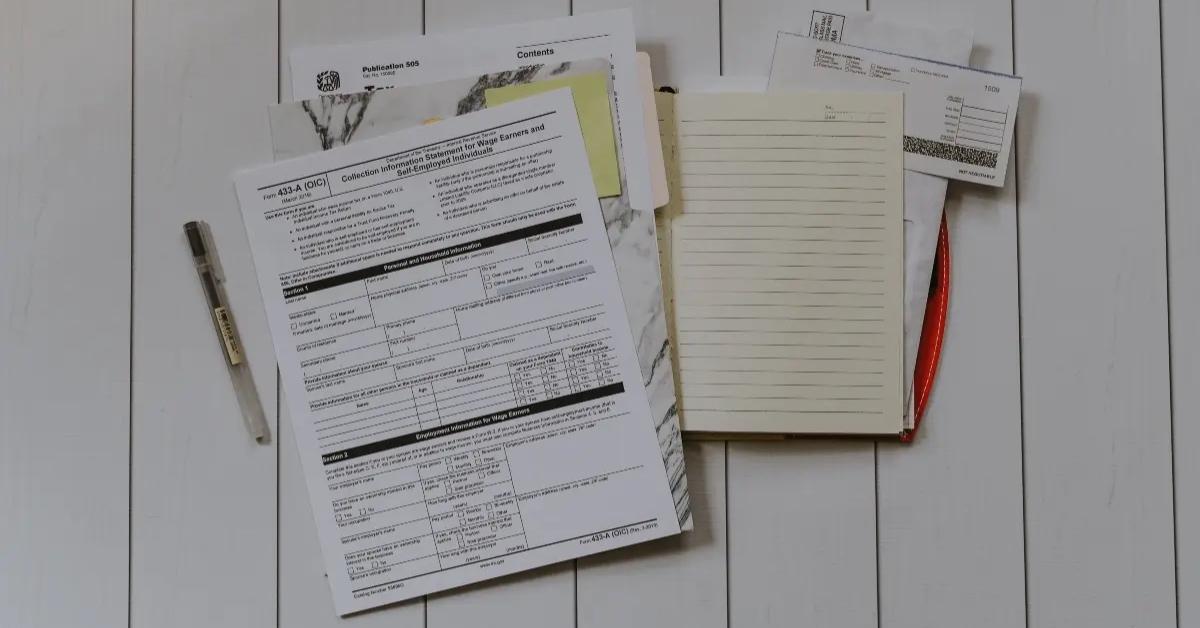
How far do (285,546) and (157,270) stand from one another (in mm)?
212

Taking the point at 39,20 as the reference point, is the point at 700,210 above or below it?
below

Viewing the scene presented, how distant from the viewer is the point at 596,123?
0.61 m

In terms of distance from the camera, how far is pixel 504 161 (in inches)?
24.3

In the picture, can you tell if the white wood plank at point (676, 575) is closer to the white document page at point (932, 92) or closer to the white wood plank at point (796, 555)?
the white wood plank at point (796, 555)

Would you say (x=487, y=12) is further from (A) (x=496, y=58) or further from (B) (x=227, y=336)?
(B) (x=227, y=336)

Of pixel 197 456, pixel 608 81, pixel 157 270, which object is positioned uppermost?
pixel 608 81

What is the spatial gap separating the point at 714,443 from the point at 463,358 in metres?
0.18

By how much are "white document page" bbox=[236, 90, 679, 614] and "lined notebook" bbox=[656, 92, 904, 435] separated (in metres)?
0.05

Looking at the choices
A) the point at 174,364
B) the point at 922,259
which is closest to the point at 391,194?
the point at 174,364

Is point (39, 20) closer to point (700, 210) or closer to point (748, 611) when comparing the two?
point (700, 210)

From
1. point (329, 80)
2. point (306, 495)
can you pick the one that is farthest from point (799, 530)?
point (329, 80)

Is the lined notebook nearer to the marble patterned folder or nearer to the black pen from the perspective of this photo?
the marble patterned folder

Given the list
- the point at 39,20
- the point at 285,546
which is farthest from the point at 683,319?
the point at 39,20

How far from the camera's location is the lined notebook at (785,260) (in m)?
0.62
